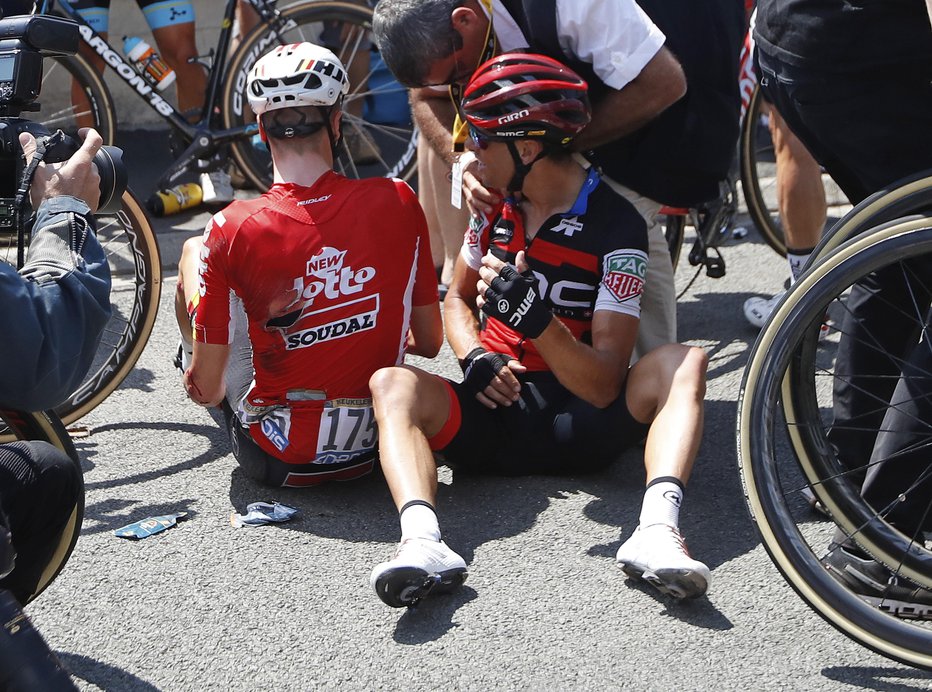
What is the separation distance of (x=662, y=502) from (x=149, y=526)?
1.44 m

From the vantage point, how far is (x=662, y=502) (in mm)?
3191

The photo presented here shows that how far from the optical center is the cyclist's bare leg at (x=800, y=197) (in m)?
4.76

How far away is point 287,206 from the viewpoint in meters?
3.53

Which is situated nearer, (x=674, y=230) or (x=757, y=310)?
(x=674, y=230)

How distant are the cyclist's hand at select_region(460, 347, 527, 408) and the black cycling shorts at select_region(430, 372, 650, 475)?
0.09ft

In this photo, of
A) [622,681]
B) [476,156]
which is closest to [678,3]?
[476,156]

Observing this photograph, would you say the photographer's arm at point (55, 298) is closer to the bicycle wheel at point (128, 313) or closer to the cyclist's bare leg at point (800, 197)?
the bicycle wheel at point (128, 313)

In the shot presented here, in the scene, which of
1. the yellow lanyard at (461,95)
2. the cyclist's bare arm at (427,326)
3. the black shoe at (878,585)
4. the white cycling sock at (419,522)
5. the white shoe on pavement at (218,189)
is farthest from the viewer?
the white shoe on pavement at (218,189)

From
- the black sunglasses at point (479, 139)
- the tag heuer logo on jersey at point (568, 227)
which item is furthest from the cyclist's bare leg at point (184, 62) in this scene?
the tag heuer logo on jersey at point (568, 227)

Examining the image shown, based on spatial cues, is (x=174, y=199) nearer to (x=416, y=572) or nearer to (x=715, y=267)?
(x=715, y=267)

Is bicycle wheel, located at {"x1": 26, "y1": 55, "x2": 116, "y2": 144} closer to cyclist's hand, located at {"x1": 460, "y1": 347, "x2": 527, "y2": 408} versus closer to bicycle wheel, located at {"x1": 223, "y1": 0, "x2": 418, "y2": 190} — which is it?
bicycle wheel, located at {"x1": 223, "y1": 0, "x2": 418, "y2": 190}

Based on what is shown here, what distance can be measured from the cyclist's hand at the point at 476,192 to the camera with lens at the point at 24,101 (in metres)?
1.24

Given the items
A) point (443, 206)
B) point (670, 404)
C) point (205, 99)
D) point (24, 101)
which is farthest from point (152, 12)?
point (670, 404)

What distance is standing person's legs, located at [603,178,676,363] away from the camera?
13.6ft
